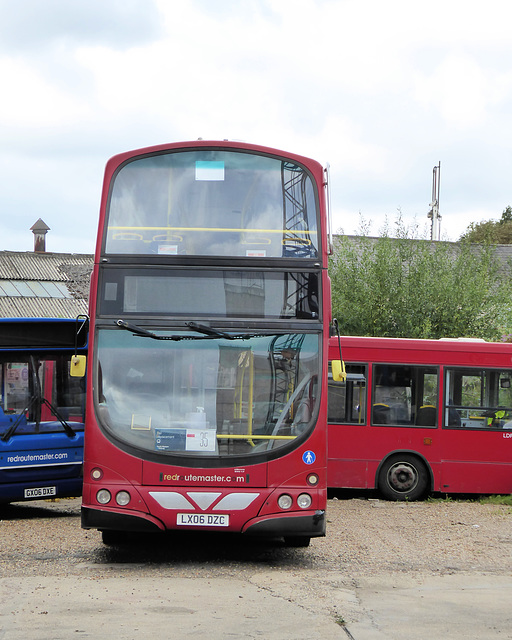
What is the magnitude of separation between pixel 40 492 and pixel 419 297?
46.7 ft

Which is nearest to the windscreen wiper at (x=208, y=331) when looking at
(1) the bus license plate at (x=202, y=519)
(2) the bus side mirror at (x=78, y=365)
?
(2) the bus side mirror at (x=78, y=365)

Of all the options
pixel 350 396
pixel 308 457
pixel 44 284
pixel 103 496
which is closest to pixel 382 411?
pixel 350 396

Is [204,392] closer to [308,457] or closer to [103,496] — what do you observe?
[308,457]

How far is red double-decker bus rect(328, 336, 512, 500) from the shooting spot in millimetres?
15906

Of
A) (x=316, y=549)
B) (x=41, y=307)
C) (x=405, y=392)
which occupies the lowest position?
(x=316, y=549)

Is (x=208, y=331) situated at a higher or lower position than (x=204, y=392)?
higher

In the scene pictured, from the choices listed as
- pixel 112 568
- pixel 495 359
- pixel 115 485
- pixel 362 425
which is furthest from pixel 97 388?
pixel 495 359

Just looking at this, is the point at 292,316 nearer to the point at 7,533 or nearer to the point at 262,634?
the point at 262,634

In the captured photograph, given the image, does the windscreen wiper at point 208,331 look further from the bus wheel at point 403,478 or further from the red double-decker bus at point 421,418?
the bus wheel at point 403,478

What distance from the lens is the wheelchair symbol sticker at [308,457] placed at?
29.9 feet

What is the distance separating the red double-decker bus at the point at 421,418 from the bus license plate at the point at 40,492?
16.7ft

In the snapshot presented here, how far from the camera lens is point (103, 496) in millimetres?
8969

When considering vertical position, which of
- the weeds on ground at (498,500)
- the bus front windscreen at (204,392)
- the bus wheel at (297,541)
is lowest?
the weeds on ground at (498,500)

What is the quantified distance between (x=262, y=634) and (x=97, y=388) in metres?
3.57
